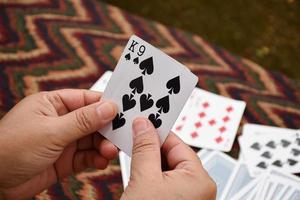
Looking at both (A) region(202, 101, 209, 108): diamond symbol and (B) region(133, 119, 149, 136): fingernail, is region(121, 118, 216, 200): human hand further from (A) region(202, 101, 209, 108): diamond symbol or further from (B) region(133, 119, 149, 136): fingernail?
(A) region(202, 101, 209, 108): diamond symbol

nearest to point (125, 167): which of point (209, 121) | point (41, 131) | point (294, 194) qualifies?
point (209, 121)

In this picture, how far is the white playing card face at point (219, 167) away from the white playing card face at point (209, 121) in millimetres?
42

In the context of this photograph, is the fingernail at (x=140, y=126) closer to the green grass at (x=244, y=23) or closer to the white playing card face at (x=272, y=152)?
the white playing card face at (x=272, y=152)

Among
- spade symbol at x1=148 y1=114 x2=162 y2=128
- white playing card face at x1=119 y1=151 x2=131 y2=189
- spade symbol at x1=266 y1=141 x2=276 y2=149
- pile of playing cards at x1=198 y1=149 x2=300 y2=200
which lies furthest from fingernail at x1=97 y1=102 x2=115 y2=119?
spade symbol at x1=266 y1=141 x2=276 y2=149

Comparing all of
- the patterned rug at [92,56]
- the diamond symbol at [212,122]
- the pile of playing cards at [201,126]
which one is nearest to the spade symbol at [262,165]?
the pile of playing cards at [201,126]

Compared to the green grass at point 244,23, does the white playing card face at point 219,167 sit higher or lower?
lower

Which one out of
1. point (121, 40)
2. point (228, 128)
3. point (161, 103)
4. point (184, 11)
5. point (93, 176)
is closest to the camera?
point (161, 103)

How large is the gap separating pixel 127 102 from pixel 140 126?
0.10 metres

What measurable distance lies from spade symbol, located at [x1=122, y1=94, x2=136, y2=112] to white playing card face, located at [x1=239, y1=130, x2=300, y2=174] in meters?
0.67

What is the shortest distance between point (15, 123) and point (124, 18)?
1187mm

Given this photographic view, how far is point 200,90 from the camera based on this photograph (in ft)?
6.05

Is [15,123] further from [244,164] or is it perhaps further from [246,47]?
[246,47]

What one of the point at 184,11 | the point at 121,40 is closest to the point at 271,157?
the point at 121,40

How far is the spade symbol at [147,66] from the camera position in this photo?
3.63 ft
